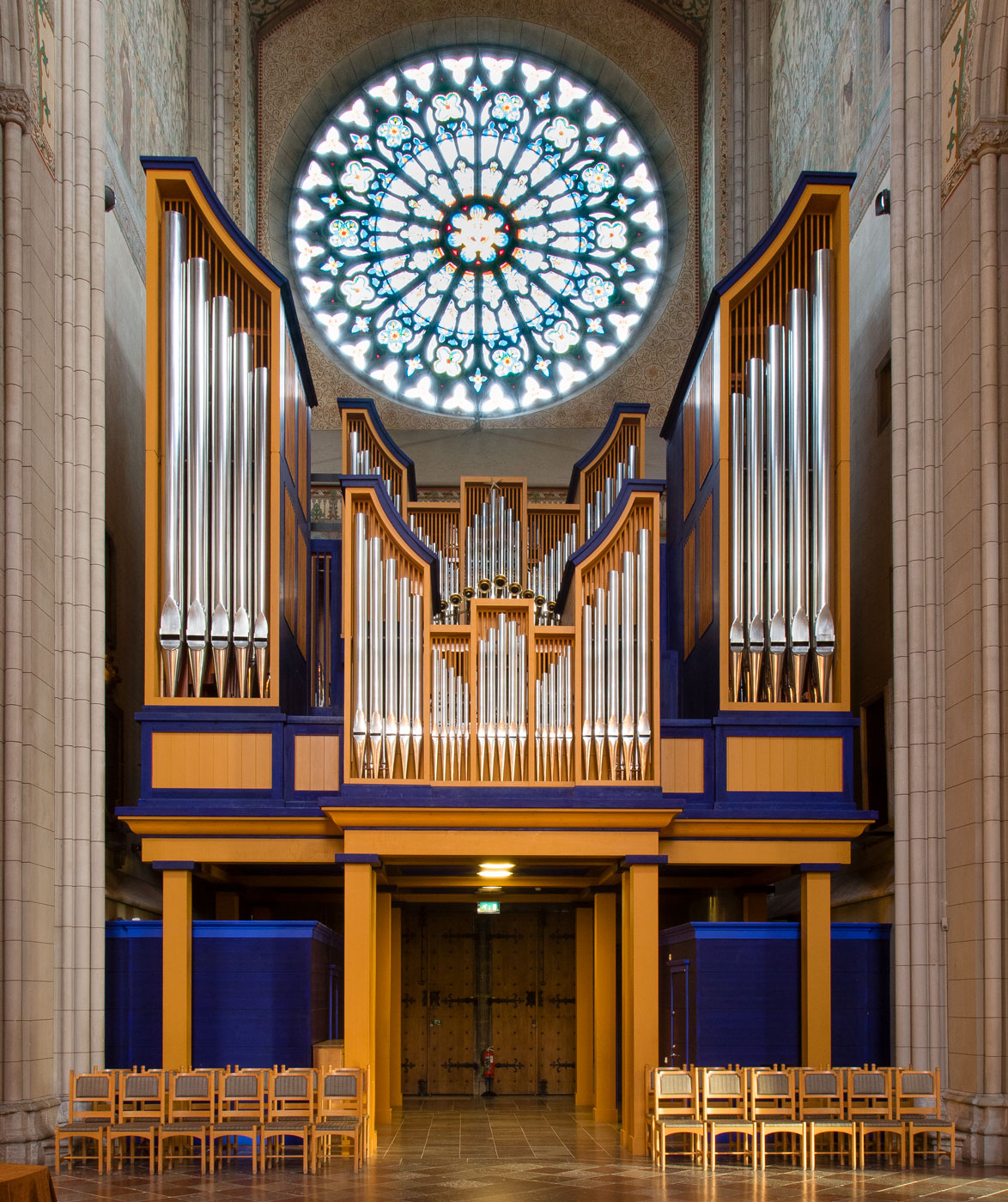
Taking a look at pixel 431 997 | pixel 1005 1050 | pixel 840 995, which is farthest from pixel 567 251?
pixel 1005 1050

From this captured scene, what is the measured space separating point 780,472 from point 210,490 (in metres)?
6.18

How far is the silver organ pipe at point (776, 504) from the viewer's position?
55.5 ft

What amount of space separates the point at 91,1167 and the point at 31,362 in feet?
24.2

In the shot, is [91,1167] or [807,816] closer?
[91,1167]

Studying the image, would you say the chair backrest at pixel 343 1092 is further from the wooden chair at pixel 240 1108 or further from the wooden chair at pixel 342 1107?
the wooden chair at pixel 240 1108

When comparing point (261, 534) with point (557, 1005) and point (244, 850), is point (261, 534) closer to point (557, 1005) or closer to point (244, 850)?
point (244, 850)

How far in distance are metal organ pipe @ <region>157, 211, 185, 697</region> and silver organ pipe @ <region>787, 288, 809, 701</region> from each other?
6.50 metres

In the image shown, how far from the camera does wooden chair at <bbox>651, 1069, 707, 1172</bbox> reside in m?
14.2

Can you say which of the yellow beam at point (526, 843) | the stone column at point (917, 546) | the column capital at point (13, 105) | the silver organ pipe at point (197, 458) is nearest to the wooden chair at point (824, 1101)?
the stone column at point (917, 546)

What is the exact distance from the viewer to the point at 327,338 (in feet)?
86.8

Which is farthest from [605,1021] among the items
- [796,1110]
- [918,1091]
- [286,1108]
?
[286,1108]

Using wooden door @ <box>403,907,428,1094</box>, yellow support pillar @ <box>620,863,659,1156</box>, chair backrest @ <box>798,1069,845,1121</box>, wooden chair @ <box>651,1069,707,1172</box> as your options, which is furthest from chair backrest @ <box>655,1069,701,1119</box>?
wooden door @ <box>403,907,428,1094</box>

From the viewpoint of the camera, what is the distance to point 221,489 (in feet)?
55.9

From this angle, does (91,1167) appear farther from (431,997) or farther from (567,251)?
(567,251)
